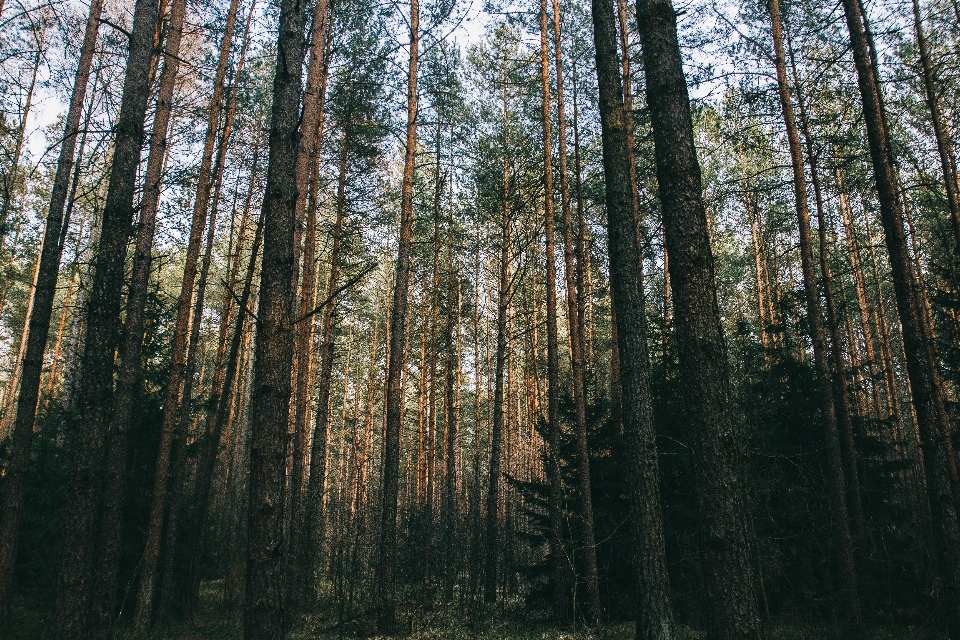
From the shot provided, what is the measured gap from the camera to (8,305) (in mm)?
26422

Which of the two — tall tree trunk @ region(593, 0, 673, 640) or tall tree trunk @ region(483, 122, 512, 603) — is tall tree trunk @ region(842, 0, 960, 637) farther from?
tall tree trunk @ region(483, 122, 512, 603)

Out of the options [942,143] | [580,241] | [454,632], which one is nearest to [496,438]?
[454,632]

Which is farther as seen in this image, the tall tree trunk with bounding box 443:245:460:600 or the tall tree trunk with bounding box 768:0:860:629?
the tall tree trunk with bounding box 443:245:460:600

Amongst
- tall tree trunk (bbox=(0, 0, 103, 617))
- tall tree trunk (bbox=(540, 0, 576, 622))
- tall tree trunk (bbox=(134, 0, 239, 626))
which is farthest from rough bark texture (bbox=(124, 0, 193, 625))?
tall tree trunk (bbox=(540, 0, 576, 622))

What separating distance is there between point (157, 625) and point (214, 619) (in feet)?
6.01

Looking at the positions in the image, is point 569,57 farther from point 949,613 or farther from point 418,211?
point 949,613

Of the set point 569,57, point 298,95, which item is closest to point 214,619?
point 298,95

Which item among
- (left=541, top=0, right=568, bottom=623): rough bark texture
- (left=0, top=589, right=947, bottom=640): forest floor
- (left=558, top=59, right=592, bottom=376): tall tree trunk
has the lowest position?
(left=0, top=589, right=947, bottom=640): forest floor

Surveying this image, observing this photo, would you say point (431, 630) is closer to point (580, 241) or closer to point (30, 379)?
point (30, 379)

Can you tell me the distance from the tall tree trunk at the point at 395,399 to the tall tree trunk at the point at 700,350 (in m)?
5.29

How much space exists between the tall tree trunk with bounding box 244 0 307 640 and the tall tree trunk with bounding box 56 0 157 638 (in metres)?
2.17

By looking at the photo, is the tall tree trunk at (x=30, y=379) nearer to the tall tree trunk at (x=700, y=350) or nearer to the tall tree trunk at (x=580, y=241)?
the tall tree trunk at (x=700, y=350)

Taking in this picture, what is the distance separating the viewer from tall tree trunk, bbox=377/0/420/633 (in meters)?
7.92

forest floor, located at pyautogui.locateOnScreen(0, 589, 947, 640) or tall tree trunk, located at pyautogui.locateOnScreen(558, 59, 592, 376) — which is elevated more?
tall tree trunk, located at pyautogui.locateOnScreen(558, 59, 592, 376)
